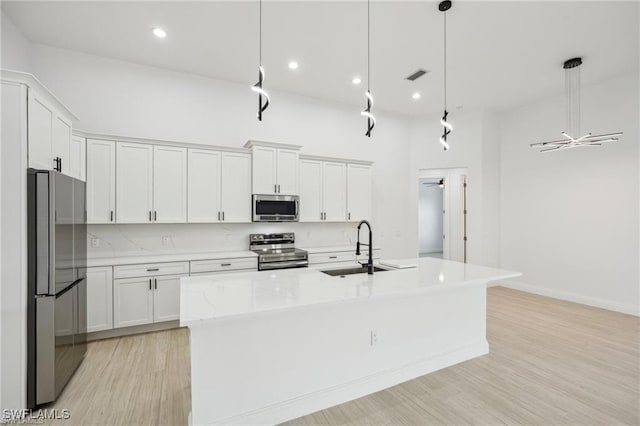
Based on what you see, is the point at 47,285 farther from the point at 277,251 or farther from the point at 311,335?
the point at 277,251

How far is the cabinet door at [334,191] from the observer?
5004mm

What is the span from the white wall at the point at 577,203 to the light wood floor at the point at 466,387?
1327 millimetres

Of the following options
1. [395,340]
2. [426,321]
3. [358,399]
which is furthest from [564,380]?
[358,399]

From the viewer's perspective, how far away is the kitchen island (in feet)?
6.11

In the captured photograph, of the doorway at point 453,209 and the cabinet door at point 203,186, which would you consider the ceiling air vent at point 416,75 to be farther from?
the cabinet door at point 203,186

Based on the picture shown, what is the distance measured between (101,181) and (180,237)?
3.87 feet

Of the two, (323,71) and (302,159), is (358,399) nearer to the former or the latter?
(302,159)

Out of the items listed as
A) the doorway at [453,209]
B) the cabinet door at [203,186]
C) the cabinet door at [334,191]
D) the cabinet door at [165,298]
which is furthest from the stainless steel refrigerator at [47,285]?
the doorway at [453,209]

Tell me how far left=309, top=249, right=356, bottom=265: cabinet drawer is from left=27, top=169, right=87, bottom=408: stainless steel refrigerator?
2953mm

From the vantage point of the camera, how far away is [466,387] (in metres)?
2.50

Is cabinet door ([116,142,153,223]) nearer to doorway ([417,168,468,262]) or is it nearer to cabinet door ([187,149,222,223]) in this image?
cabinet door ([187,149,222,223])

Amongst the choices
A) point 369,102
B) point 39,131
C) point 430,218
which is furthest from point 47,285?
point 430,218

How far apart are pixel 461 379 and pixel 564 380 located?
0.92m

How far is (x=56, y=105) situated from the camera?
2.59 m
